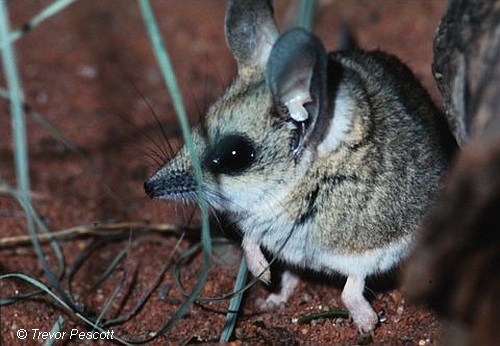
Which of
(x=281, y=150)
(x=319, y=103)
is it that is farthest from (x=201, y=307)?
(x=319, y=103)

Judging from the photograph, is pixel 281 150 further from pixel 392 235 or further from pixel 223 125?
pixel 392 235

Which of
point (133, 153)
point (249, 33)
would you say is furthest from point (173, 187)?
point (133, 153)

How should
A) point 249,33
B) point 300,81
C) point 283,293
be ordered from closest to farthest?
point 300,81 → point 249,33 → point 283,293

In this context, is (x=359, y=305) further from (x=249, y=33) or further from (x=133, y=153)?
(x=133, y=153)

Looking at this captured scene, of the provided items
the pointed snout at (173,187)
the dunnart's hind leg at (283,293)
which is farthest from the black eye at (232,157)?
the dunnart's hind leg at (283,293)

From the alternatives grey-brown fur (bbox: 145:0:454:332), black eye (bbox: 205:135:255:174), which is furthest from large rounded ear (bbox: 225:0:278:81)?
black eye (bbox: 205:135:255:174)
